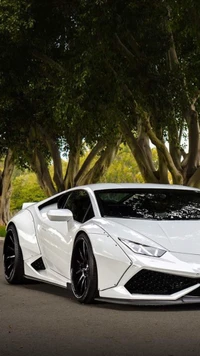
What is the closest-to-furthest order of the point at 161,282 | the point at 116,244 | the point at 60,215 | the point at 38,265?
the point at 161,282
the point at 116,244
the point at 60,215
the point at 38,265

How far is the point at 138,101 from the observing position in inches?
839

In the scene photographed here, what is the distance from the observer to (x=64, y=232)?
9.17 meters

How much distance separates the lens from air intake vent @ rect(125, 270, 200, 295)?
25.5 feet

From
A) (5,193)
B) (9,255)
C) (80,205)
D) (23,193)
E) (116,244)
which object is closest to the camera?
(116,244)

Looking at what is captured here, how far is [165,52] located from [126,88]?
4.63ft

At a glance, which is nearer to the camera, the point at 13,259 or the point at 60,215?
the point at 60,215

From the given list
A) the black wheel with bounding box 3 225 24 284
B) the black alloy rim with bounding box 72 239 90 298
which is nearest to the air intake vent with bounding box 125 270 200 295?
the black alloy rim with bounding box 72 239 90 298

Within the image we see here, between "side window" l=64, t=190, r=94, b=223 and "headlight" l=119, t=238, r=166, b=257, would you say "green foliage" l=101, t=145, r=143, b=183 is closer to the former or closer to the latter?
"side window" l=64, t=190, r=94, b=223

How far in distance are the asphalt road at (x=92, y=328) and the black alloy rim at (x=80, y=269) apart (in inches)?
7.3

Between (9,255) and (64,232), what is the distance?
1824mm

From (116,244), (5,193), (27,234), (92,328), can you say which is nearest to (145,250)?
(116,244)

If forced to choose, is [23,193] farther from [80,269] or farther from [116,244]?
[116,244]

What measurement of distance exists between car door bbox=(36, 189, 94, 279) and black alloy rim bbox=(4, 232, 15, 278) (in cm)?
87

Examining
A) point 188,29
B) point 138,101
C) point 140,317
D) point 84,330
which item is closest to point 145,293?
point 140,317
